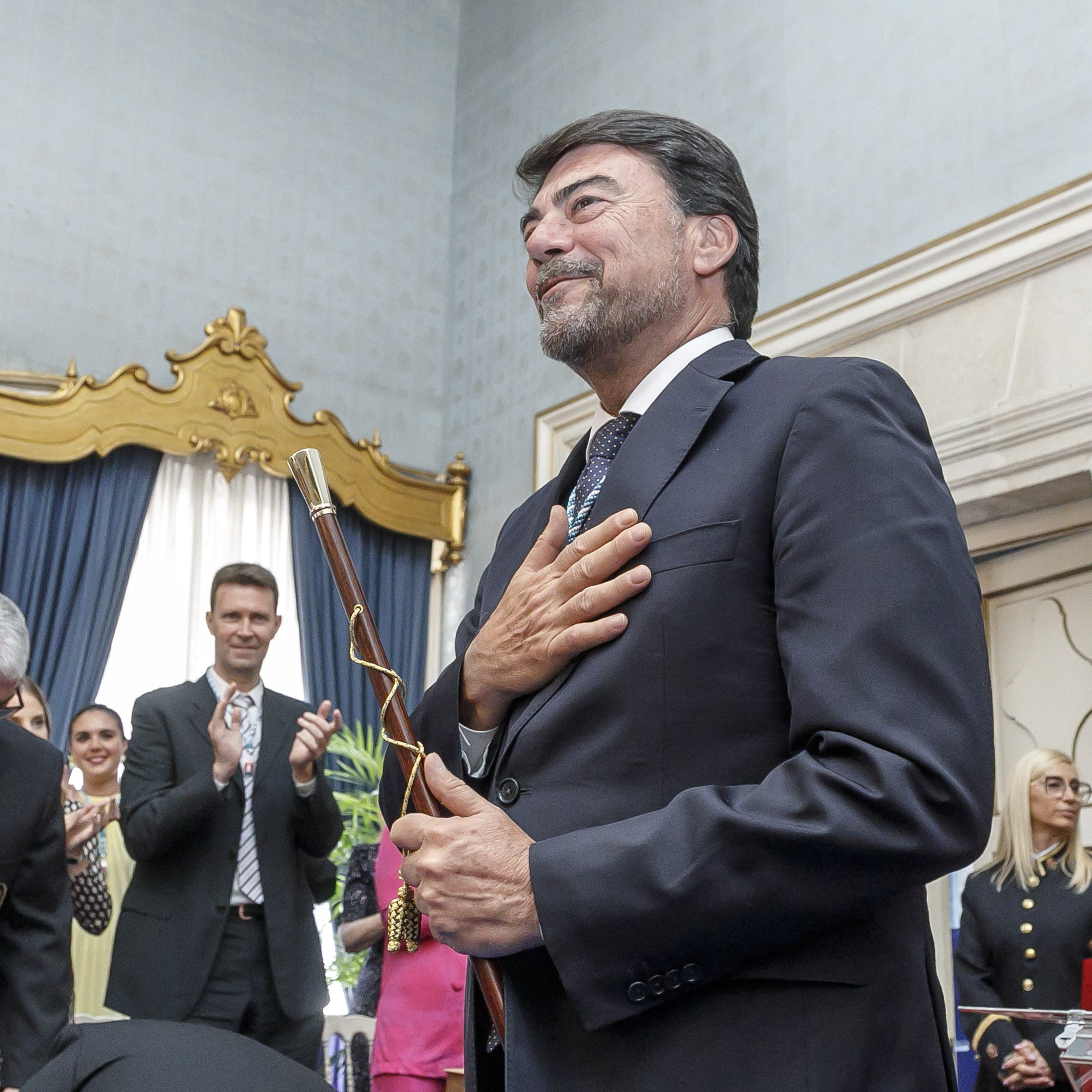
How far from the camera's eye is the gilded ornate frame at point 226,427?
23.1 ft

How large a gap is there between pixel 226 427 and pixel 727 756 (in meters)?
6.69

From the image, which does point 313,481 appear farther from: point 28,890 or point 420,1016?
point 420,1016

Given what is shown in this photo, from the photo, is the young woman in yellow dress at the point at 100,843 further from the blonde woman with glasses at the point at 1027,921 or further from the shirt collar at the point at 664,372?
the shirt collar at the point at 664,372

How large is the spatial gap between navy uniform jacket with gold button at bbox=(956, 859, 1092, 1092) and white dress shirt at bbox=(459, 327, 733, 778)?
3.28 metres

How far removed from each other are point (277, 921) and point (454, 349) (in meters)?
5.03

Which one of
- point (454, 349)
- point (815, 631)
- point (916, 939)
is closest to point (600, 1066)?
point (916, 939)

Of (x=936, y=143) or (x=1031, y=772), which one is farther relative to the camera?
(x=936, y=143)

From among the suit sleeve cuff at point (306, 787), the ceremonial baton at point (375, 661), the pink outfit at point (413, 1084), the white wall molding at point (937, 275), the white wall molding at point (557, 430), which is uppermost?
the white wall molding at point (557, 430)

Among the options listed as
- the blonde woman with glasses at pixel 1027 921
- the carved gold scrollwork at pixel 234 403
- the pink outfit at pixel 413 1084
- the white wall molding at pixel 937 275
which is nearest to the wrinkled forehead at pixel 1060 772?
the blonde woman with glasses at pixel 1027 921

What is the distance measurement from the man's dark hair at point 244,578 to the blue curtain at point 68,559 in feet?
8.49

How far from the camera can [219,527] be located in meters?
7.70

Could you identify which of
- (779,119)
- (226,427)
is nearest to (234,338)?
(226,427)

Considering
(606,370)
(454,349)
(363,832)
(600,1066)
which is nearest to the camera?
(600,1066)

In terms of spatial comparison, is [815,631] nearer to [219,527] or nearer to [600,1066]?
[600,1066]
